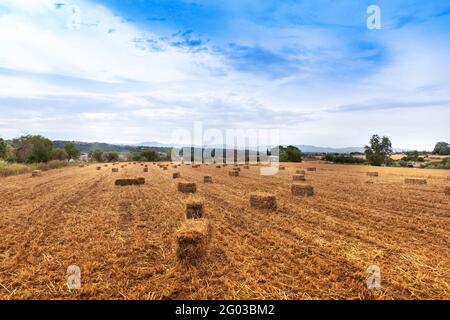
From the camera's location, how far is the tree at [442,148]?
113m

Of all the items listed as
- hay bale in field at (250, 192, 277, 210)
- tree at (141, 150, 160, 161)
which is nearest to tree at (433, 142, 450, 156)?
tree at (141, 150, 160, 161)

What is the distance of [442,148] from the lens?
116 metres

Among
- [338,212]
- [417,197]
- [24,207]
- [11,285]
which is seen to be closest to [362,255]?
[338,212]

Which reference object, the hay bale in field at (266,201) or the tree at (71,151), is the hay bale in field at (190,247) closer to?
the hay bale in field at (266,201)

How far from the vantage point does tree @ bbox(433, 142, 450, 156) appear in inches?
4442

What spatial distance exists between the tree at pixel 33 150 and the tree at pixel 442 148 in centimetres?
12555

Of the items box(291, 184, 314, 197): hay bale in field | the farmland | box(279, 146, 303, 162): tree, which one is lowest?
the farmland

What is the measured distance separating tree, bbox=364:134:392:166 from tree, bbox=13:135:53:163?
3685 inches

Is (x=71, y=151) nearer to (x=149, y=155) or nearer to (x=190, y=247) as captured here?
(x=149, y=155)

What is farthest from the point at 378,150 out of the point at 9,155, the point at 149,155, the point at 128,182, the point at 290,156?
the point at 9,155

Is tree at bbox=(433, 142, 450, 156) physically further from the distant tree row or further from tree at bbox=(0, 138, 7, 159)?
tree at bbox=(0, 138, 7, 159)

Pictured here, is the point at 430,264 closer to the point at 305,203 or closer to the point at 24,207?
the point at 305,203

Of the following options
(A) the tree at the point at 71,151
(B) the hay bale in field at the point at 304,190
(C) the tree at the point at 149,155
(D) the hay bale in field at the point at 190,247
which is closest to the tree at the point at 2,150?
(A) the tree at the point at 71,151

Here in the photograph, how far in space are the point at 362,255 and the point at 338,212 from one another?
6113 millimetres
